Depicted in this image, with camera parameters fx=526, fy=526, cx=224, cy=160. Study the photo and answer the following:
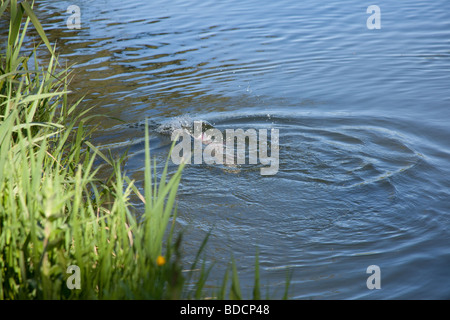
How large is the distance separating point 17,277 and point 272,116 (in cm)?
465

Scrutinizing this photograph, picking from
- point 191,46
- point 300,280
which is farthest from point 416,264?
point 191,46

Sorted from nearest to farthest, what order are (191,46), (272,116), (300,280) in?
(300,280)
(272,116)
(191,46)

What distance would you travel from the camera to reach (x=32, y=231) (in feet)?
6.81

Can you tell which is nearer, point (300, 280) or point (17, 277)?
point (17, 277)

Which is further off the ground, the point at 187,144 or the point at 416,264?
the point at 187,144

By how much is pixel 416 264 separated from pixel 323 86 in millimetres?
4348

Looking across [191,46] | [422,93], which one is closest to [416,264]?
[422,93]

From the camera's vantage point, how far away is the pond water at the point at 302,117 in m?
3.85

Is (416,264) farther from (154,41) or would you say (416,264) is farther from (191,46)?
(154,41)

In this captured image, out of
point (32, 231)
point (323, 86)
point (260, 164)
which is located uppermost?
point (323, 86)

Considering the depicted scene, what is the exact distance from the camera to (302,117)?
655 centimetres

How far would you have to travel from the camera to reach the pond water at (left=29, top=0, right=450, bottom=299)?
3848 mm

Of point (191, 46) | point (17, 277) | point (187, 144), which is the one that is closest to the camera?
point (17, 277)

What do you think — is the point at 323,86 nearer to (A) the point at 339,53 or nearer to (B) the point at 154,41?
(A) the point at 339,53
